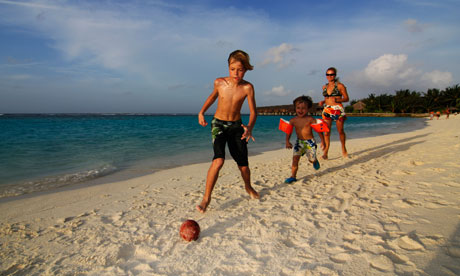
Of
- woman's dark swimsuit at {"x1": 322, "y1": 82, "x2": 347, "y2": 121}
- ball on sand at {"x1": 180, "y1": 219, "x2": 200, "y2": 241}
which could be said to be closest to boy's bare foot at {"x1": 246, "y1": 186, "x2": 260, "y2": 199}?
ball on sand at {"x1": 180, "y1": 219, "x2": 200, "y2": 241}

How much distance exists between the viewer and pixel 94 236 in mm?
2570

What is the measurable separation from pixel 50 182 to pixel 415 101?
2983 inches

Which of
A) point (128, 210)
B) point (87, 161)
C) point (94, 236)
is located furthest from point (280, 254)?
point (87, 161)

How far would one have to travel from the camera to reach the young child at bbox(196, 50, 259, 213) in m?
3.04

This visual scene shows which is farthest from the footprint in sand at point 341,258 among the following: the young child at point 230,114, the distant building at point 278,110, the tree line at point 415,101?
the distant building at point 278,110

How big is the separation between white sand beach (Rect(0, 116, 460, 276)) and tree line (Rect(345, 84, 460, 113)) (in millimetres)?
66301

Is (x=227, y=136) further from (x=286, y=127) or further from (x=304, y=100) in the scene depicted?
(x=304, y=100)

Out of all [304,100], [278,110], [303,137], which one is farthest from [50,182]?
[278,110]

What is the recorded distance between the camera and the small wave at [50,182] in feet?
Answer: 15.8

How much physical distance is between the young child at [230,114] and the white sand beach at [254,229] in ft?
1.90

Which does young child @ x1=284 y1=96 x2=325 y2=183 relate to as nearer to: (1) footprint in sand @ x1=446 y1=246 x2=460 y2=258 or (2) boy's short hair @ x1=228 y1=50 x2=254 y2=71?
(2) boy's short hair @ x1=228 y1=50 x2=254 y2=71

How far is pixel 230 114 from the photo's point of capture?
3094mm

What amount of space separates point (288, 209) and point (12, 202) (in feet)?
15.0

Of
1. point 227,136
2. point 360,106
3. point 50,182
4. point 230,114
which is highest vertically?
point 360,106
